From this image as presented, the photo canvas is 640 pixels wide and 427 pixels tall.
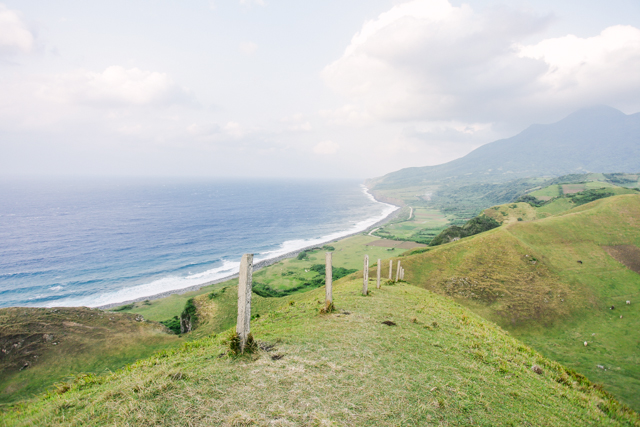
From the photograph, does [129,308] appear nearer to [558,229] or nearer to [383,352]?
[383,352]

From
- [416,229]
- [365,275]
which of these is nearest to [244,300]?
[365,275]

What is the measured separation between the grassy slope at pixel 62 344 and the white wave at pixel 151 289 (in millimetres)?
24814

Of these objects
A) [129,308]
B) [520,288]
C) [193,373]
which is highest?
[193,373]

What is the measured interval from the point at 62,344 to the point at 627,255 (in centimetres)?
5433

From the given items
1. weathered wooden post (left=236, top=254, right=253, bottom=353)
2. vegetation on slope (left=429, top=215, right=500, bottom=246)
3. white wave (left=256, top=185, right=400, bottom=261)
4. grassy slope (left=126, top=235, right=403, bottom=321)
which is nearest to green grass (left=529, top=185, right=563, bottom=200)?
vegetation on slope (left=429, top=215, right=500, bottom=246)

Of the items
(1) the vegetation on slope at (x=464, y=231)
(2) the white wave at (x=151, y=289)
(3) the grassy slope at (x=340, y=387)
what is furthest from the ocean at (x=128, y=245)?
(3) the grassy slope at (x=340, y=387)

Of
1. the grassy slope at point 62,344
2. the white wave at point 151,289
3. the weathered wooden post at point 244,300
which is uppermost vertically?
the weathered wooden post at point 244,300

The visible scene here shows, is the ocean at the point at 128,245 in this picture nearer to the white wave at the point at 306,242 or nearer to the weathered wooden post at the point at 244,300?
the white wave at the point at 306,242

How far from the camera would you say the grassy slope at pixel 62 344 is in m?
16.6

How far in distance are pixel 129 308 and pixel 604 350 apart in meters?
50.7

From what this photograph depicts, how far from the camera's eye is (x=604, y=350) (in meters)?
18.8

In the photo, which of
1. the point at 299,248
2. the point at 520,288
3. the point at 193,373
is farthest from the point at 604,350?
the point at 299,248

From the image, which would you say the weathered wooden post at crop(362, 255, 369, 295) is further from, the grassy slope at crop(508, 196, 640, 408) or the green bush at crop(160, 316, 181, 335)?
the green bush at crop(160, 316, 181, 335)

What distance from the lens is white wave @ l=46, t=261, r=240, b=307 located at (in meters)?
42.1
